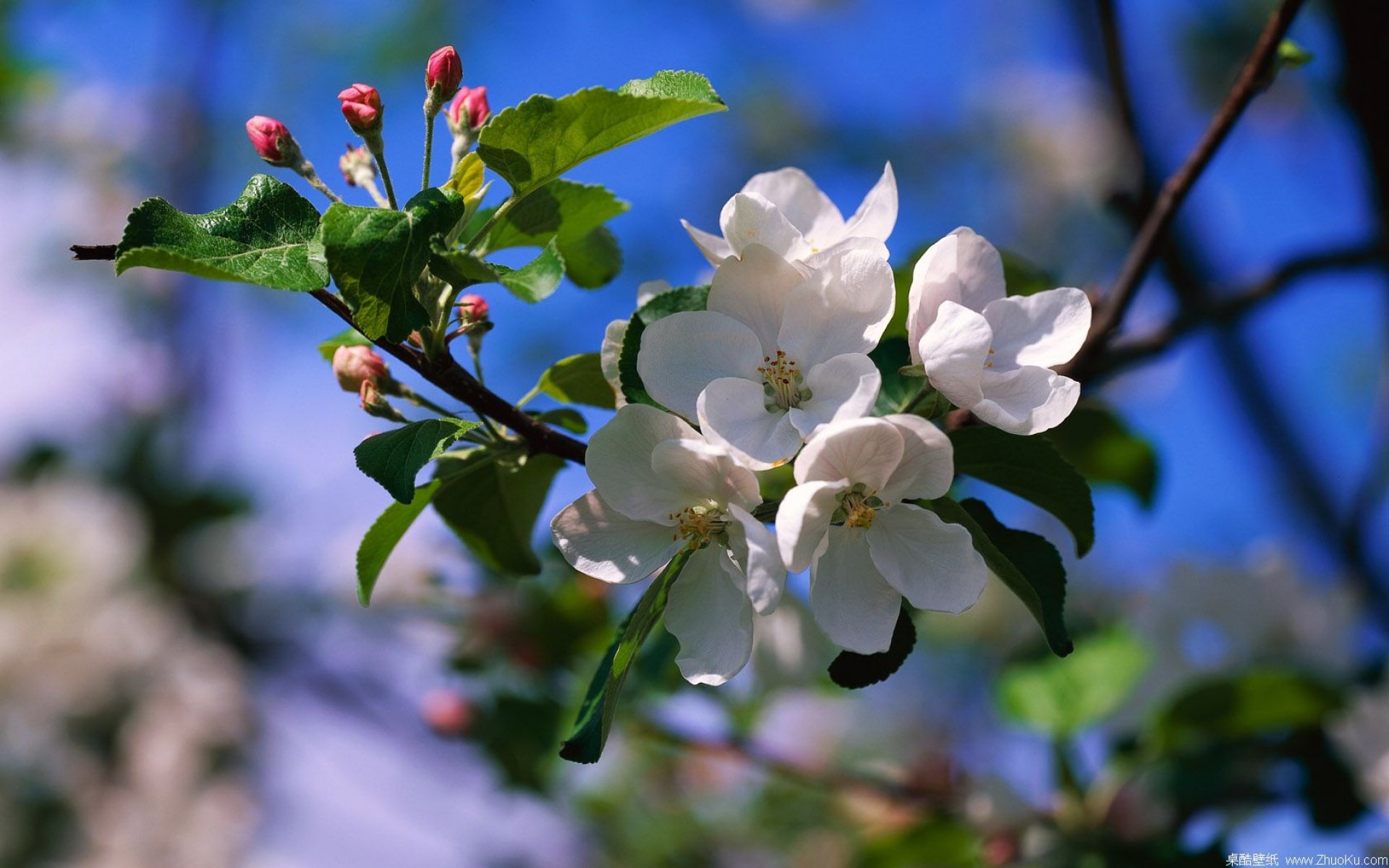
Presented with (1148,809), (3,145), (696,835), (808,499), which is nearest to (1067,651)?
(808,499)

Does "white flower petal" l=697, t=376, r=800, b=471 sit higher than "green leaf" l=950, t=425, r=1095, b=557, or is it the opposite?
"white flower petal" l=697, t=376, r=800, b=471

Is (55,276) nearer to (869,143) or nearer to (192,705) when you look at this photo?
A: (192,705)

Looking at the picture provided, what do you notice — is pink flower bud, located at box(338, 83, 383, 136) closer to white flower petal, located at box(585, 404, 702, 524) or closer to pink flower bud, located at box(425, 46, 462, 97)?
pink flower bud, located at box(425, 46, 462, 97)

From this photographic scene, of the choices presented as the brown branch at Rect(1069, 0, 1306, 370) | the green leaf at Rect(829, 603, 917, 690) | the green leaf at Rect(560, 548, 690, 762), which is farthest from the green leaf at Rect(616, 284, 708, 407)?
the brown branch at Rect(1069, 0, 1306, 370)

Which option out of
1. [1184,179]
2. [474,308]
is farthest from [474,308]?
[1184,179]

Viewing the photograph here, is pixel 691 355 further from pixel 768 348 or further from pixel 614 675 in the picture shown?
pixel 614 675

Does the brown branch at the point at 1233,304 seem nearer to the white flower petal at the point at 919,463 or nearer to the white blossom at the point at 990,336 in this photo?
the white blossom at the point at 990,336

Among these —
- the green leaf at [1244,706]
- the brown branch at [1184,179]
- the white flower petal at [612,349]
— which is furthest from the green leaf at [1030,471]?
the green leaf at [1244,706]

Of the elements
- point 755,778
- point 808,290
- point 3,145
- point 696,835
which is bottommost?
point 696,835
